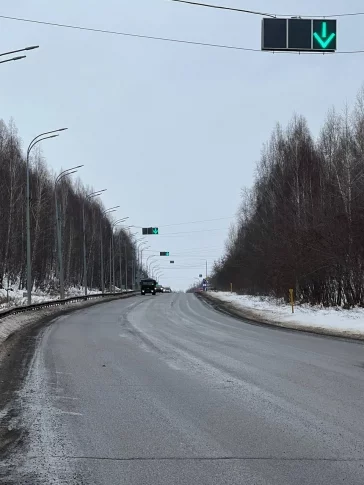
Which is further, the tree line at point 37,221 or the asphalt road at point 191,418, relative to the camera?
the tree line at point 37,221

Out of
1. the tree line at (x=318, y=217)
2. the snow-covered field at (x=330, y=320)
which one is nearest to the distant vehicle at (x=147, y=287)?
the tree line at (x=318, y=217)

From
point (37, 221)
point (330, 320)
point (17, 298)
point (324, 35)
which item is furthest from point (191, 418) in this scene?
point (37, 221)

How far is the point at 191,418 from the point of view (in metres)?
7.25

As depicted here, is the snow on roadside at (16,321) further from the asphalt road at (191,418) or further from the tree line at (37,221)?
the tree line at (37,221)

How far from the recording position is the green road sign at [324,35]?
12.2m

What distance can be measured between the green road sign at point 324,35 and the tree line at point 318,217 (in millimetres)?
15382

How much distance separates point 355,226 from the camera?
88.1 ft

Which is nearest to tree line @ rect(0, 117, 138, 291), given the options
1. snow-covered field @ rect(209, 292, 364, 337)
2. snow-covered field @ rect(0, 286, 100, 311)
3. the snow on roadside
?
snow-covered field @ rect(0, 286, 100, 311)

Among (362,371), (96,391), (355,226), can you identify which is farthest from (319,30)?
(355,226)

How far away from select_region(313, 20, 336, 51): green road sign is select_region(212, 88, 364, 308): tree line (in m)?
15.4

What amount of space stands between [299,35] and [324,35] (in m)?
0.51

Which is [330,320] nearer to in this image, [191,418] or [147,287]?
[191,418]

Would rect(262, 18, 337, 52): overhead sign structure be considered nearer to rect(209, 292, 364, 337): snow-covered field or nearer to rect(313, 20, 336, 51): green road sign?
rect(313, 20, 336, 51): green road sign

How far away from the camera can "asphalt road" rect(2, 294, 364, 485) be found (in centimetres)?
520
